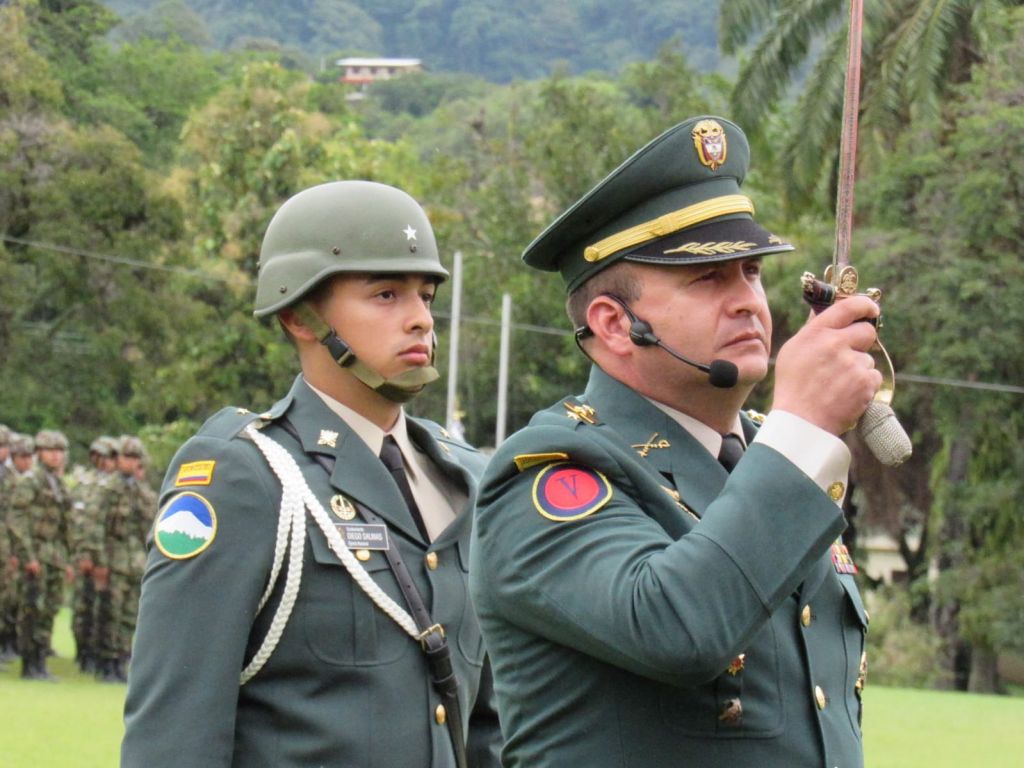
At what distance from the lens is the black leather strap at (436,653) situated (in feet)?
13.6

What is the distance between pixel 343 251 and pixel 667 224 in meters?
1.69

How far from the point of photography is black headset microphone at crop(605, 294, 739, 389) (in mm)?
2748

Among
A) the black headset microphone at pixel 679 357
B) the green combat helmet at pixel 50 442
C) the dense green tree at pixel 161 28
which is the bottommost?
the green combat helmet at pixel 50 442

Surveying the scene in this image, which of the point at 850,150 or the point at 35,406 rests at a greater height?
the point at 850,150

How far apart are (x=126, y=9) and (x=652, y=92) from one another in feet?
369

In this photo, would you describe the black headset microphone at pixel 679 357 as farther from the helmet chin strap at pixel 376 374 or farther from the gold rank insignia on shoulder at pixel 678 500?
the helmet chin strap at pixel 376 374

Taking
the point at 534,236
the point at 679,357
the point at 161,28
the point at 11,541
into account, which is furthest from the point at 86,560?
the point at 161,28

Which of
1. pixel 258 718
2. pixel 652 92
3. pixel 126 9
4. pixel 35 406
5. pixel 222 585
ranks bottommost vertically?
pixel 35 406

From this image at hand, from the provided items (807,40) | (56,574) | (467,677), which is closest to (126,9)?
(807,40)

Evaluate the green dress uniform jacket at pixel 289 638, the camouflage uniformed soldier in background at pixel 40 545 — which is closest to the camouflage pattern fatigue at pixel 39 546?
the camouflage uniformed soldier in background at pixel 40 545

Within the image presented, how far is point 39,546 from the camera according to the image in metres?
18.2

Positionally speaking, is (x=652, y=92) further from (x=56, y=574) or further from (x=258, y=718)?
(x=258, y=718)

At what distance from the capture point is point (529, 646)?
2.76 m

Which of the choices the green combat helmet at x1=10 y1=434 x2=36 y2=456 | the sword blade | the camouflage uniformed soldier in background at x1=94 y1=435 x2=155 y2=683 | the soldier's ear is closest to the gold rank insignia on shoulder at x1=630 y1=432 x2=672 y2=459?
the sword blade
